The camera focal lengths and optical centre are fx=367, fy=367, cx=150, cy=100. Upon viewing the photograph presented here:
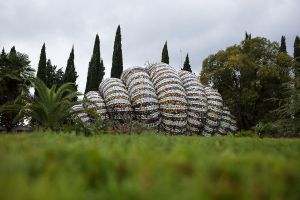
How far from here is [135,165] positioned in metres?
2.25

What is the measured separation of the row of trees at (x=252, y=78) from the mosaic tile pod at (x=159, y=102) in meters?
5.35

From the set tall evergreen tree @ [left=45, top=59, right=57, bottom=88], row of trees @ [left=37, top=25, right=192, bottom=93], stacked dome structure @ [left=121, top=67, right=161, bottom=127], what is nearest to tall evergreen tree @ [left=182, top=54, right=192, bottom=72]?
row of trees @ [left=37, top=25, right=192, bottom=93]

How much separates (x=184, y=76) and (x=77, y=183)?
2119cm

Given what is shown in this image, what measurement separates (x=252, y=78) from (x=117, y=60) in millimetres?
14632

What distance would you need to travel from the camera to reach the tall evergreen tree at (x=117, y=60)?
119ft

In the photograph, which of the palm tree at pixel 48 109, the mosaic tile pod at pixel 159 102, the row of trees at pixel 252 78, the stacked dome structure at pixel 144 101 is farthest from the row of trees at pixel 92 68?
the palm tree at pixel 48 109

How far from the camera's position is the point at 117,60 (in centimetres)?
3684

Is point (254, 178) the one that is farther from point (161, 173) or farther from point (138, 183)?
point (138, 183)

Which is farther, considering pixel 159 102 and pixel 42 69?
pixel 42 69

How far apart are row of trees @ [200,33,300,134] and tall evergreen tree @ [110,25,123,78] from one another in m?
10.7

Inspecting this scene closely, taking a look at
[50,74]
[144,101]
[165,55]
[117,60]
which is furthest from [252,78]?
[50,74]

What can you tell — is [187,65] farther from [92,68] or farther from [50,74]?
[50,74]

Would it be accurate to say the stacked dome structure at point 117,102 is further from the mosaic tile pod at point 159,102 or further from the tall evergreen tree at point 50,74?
the tall evergreen tree at point 50,74

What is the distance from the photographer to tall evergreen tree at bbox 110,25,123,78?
36.2 m
